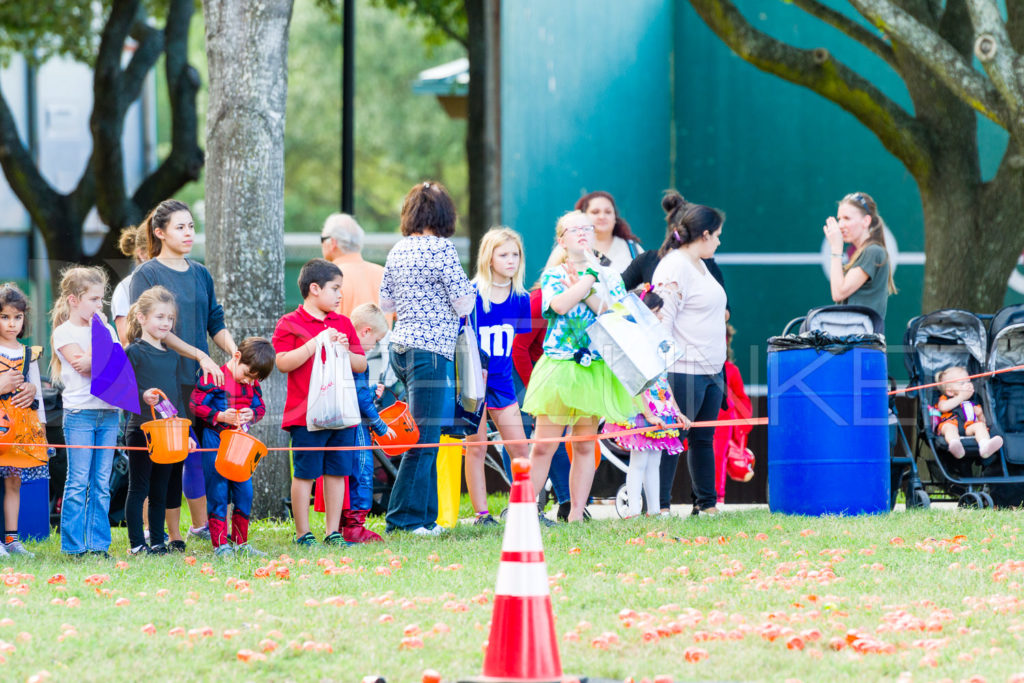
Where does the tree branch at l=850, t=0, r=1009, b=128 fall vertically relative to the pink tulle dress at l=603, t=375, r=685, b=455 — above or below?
above

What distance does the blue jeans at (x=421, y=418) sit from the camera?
24.3ft

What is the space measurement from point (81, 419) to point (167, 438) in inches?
22.5

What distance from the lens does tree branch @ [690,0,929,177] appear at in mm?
10820

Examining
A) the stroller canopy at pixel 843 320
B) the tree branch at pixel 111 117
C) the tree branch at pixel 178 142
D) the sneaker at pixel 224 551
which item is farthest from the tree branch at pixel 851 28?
the tree branch at pixel 111 117

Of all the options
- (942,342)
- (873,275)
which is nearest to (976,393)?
(942,342)

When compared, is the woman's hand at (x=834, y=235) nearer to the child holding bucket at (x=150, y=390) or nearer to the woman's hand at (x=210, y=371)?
the woman's hand at (x=210, y=371)

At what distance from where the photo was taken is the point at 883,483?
7934 millimetres

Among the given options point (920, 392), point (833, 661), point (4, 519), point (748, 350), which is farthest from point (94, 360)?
point (748, 350)

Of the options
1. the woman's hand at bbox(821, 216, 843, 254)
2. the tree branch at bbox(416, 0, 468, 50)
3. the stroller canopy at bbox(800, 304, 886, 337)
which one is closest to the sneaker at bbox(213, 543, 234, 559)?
the stroller canopy at bbox(800, 304, 886, 337)

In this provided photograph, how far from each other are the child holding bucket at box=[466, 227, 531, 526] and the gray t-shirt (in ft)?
7.55

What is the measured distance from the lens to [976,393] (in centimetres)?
852

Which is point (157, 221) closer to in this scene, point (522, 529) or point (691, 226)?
point (691, 226)

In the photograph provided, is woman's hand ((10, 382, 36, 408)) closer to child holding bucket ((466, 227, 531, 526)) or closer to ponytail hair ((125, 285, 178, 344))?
ponytail hair ((125, 285, 178, 344))

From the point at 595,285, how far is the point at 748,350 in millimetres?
7016
